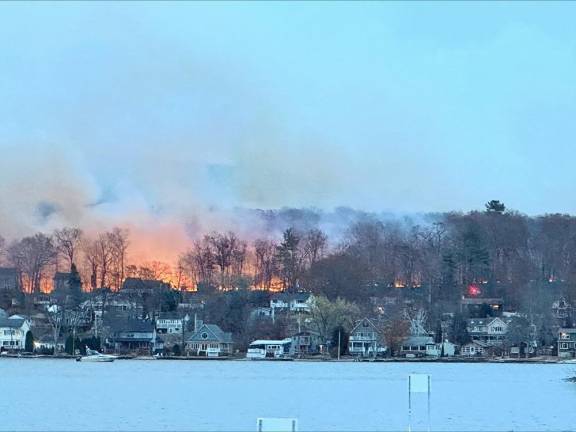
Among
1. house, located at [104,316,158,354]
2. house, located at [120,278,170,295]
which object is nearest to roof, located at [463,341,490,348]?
house, located at [104,316,158,354]

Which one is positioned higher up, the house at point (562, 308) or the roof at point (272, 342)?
the house at point (562, 308)

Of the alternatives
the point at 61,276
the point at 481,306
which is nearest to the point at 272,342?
the point at 481,306

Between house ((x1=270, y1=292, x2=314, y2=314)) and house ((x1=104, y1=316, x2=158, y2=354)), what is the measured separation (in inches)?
645

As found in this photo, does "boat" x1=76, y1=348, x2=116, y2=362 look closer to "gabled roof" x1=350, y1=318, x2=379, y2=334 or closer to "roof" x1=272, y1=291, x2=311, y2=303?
"gabled roof" x1=350, y1=318, x2=379, y2=334

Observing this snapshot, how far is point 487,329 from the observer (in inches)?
5330

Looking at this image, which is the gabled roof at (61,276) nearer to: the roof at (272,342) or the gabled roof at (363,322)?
the roof at (272,342)

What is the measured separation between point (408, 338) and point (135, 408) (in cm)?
7624

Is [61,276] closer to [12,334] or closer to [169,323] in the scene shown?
[169,323]

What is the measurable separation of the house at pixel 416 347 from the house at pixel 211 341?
→ 19698 millimetres

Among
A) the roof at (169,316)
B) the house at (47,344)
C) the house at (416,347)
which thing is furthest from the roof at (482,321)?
the house at (47,344)

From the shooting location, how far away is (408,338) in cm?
12338

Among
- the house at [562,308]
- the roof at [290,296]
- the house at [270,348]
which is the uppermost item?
→ the roof at [290,296]

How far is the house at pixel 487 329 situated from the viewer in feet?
438

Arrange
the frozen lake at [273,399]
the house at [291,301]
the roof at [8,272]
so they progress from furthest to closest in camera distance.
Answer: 1. the roof at [8,272]
2. the house at [291,301]
3. the frozen lake at [273,399]
